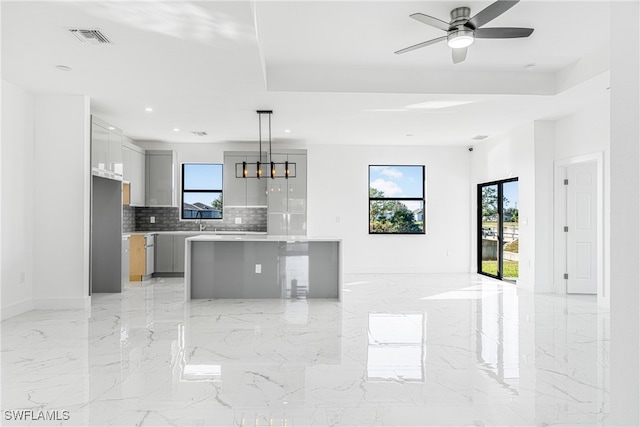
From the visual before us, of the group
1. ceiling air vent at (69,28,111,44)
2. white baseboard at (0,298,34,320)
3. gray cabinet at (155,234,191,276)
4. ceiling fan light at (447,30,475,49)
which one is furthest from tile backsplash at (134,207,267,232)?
ceiling fan light at (447,30,475,49)

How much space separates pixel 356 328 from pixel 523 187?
13.8ft

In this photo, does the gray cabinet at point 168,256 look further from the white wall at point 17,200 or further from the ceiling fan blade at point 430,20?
the ceiling fan blade at point 430,20

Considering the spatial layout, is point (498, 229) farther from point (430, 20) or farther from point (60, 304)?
point (60, 304)

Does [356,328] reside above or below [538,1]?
below

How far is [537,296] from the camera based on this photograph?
19.8 ft

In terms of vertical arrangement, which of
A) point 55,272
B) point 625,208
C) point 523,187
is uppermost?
point 523,187

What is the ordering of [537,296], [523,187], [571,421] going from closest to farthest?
1. [571,421]
2. [537,296]
3. [523,187]

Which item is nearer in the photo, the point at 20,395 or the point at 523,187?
the point at 20,395

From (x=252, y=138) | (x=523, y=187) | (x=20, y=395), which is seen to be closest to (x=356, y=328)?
(x=20, y=395)

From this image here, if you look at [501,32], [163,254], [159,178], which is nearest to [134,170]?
[159,178]

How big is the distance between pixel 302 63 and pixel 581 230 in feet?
16.1

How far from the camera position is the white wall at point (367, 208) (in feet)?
27.8

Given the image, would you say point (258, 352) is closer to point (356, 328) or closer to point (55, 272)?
point (356, 328)

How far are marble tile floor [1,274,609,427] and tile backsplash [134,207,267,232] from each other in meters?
3.12
